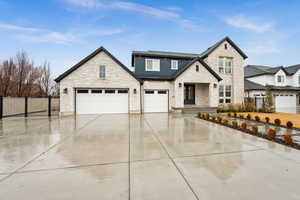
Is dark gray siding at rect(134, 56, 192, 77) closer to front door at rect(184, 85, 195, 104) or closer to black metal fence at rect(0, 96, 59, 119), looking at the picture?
front door at rect(184, 85, 195, 104)

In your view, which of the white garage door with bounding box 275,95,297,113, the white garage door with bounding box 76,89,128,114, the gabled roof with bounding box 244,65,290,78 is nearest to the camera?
the white garage door with bounding box 76,89,128,114

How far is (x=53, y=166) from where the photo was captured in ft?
10.4

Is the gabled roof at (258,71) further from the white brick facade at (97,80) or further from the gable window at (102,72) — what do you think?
the gable window at (102,72)

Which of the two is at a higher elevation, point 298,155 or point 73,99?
point 73,99

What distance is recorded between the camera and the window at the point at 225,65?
57.1ft

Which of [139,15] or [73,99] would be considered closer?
[73,99]

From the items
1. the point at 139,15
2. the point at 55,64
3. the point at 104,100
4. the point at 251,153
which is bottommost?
the point at 251,153

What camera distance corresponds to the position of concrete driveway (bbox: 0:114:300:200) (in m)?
2.23

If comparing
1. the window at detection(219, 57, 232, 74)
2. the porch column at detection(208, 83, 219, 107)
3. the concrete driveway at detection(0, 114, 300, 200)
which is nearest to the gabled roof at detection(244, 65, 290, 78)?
the window at detection(219, 57, 232, 74)

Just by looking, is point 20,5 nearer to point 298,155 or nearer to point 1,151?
point 1,151

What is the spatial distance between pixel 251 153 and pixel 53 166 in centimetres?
505

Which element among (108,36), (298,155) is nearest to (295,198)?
(298,155)

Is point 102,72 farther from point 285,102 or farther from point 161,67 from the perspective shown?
point 285,102

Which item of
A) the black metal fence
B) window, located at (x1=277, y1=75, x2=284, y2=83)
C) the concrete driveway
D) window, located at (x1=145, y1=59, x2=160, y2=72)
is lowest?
the concrete driveway
